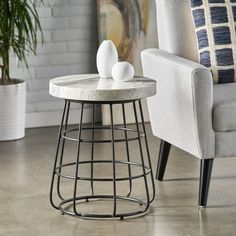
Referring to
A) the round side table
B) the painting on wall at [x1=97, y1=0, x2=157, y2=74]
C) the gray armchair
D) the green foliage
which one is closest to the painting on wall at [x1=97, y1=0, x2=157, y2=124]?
the painting on wall at [x1=97, y1=0, x2=157, y2=74]

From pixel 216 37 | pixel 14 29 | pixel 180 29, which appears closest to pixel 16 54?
pixel 14 29

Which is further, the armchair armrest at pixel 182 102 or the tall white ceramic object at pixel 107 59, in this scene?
the tall white ceramic object at pixel 107 59

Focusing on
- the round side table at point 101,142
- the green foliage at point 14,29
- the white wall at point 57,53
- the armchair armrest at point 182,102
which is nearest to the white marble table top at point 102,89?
the round side table at point 101,142

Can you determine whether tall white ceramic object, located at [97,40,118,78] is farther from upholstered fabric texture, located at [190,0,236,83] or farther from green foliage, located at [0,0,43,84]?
green foliage, located at [0,0,43,84]

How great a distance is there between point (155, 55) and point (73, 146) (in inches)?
44.6

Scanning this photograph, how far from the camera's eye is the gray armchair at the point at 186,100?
371 cm

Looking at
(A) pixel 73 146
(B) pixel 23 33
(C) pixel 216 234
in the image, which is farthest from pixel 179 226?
(B) pixel 23 33

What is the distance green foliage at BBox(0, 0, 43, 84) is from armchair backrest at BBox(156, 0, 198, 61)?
1.14 m

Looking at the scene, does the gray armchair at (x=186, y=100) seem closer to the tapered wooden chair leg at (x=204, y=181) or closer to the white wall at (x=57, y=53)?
the tapered wooden chair leg at (x=204, y=181)

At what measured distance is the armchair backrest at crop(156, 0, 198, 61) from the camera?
4219 millimetres

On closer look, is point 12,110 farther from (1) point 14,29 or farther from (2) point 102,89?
(2) point 102,89

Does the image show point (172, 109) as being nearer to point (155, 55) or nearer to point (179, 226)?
point (155, 55)

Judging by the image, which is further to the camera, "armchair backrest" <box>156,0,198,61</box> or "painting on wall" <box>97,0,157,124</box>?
"painting on wall" <box>97,0,157,124</box>

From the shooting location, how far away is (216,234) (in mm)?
3432
